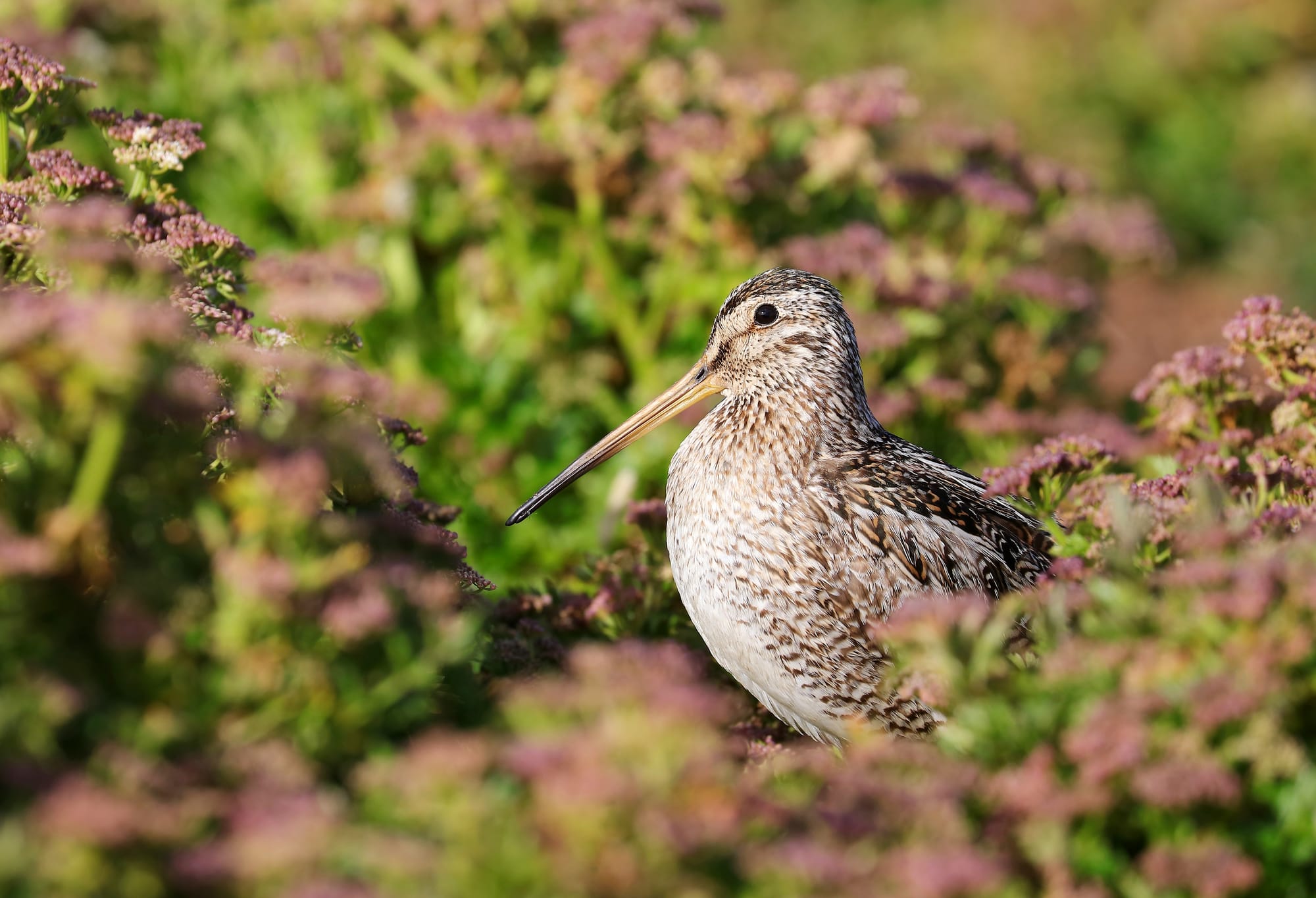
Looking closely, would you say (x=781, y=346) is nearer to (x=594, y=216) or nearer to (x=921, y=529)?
(x=921, y=529)

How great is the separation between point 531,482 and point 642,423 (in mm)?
1186

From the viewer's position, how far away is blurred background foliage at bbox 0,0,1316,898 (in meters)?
2.11

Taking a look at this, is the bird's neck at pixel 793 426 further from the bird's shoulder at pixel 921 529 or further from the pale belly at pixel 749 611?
the pale belly at pixel 749 611

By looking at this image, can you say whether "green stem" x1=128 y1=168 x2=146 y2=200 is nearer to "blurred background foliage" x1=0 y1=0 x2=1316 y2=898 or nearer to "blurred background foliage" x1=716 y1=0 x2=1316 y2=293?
"blurred background foliage" x1=0 y1=0 x2=1316 y2=898

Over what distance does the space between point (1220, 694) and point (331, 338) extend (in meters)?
2.10

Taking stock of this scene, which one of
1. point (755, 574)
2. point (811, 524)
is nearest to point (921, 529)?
point (811, 524)

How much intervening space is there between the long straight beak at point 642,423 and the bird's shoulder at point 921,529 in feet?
1.92

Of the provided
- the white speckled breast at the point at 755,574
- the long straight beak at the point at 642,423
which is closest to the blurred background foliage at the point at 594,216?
the long straight beak at the point at 642,423

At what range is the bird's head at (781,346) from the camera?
420cm

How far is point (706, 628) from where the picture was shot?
3.84 m

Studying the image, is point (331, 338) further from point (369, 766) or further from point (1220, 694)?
point (1220, 694)

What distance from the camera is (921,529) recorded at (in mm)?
3781

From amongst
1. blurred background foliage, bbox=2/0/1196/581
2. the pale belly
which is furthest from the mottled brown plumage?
blurred background foliage, bbox=2/0/1196/581

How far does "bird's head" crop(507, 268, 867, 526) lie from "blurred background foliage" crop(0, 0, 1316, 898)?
48 centimetres
